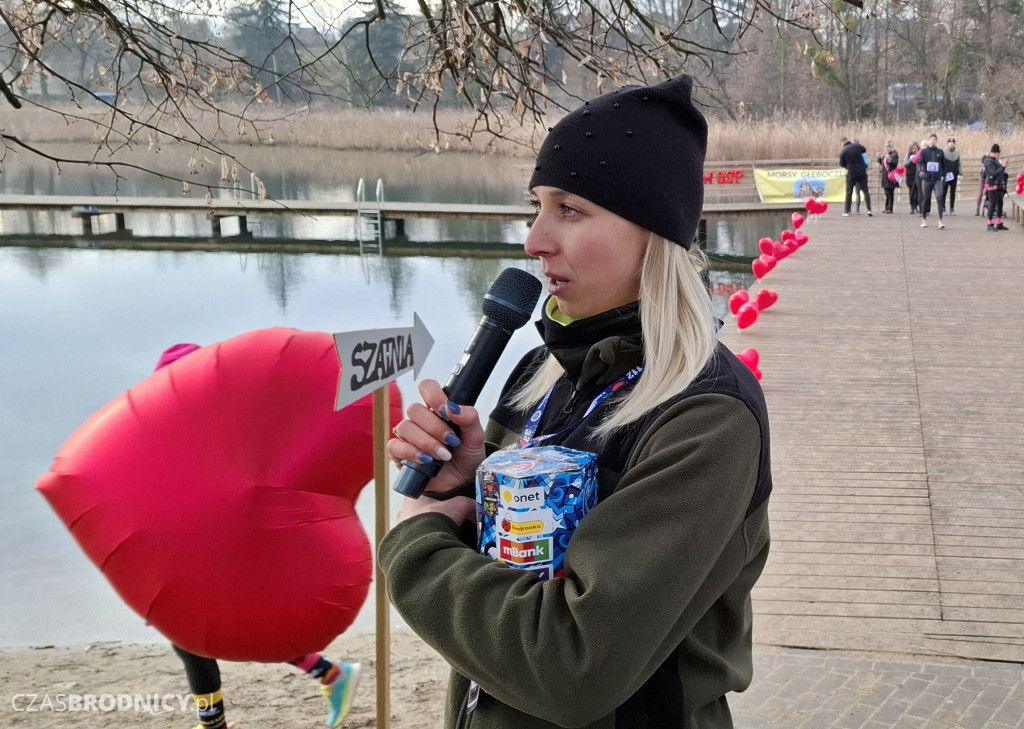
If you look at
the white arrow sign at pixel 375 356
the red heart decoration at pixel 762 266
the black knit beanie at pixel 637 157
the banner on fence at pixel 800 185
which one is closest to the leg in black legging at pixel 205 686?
the white arrow sign at pixel 375 356

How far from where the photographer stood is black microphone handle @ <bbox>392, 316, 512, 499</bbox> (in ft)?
5.09

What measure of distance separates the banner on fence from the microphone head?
82.5 ft

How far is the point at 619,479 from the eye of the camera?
1.41m

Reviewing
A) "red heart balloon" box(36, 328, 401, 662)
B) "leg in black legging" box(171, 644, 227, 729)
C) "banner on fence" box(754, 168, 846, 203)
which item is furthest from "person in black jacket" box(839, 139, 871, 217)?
"red heart balloon" box(36, 328, 401, 662)

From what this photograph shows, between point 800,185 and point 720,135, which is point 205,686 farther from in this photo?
point 720,135

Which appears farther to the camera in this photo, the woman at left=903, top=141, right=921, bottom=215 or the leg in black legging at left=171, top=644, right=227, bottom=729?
the woman at left=903, top=141, right=921, bottom=215

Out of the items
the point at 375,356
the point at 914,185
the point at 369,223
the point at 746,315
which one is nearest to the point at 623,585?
the point at 375,356

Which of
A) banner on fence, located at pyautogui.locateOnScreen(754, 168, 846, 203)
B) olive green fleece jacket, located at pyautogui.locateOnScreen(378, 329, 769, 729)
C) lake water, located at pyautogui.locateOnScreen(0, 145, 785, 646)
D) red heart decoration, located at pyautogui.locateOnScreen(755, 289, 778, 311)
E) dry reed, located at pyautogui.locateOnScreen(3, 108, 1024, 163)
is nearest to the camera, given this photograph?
olive green fleece jacket, located at pyautogui.locateOnScreen(378, 329, 769, 729)

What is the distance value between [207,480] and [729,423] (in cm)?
218

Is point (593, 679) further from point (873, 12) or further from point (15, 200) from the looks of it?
point (15, 200)

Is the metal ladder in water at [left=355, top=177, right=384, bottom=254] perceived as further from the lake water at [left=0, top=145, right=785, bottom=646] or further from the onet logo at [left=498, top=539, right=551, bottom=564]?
the onet logo at [left=498, top=539, right=551, bottom=564]

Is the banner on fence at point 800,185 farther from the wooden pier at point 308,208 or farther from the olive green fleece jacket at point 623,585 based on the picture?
the olive green fleece jacket at point 623,585

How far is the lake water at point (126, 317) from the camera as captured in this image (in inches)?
258

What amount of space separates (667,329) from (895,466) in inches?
213
